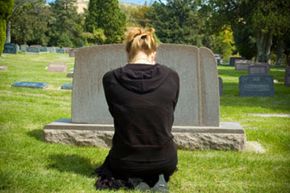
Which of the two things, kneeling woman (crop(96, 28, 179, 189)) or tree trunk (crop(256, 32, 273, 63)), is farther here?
tree trunk (crop(256, 32, 273, 63))

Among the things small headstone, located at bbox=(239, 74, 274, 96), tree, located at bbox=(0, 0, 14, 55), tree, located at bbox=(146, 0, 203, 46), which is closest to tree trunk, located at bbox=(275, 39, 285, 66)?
tree, located at bbox=(146, 0, 203, 46)

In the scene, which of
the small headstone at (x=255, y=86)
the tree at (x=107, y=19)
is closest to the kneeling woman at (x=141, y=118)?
the small headstone at (x=255, y=86)

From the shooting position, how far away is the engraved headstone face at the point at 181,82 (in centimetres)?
704

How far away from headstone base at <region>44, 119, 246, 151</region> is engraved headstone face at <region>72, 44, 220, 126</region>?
279 mm

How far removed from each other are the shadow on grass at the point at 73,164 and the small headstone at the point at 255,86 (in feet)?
38.1

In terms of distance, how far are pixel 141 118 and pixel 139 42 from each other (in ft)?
2.49

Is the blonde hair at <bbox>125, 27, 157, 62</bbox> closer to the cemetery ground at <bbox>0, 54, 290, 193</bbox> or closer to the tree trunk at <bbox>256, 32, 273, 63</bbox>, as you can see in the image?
the cemetery ground at <bbox>0, 54, 290, 193</bbox>

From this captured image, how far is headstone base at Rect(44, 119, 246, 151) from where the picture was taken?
6.79 meters

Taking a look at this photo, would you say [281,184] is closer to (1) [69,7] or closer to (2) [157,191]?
(2) [157,191]

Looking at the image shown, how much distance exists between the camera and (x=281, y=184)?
516 centimetres

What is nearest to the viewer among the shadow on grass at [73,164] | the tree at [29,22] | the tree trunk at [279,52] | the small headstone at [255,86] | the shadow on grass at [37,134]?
the shadow on grass at [73,164]

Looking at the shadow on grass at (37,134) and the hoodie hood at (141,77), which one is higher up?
the hoodie hood at (141,77)

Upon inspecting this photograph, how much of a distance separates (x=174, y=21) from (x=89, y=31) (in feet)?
53.4

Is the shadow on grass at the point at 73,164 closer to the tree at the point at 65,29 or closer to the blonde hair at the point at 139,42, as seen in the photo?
the blonde hair at the point at 139,42
